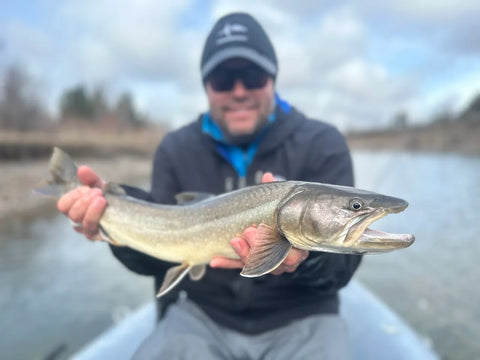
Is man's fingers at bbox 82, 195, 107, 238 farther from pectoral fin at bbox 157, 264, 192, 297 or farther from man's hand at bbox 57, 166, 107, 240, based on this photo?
pectoral fin at bbox 157, 264, 192, 297

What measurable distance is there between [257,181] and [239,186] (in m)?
0.17

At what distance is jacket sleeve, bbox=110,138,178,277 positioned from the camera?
9.87ft

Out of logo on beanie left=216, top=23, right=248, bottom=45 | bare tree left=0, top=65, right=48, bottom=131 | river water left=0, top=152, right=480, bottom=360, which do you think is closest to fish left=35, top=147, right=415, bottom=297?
logo on beanie left=216, top=23, right=248, bottom=45

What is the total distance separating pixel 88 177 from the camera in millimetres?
3010

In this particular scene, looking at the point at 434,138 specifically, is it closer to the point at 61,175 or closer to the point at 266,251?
the point at 61,175

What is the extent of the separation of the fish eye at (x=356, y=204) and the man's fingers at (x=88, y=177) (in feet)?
6.86

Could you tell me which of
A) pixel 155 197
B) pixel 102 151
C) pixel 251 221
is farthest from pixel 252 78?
pixel 102 151

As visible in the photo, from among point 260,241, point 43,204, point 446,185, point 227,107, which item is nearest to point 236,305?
point 260,241

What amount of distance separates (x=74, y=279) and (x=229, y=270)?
219 inches

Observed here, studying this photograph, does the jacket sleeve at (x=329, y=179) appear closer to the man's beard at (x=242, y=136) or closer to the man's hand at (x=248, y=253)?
the man's hand at (x=248, y=253)

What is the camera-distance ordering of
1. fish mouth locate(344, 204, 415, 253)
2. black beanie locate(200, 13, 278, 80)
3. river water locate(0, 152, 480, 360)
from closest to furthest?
fish mouth locate(344, 204, 415, 253)
black beanie locate(200, 13, 278, 80)
river water locate(0, 152, 480, 360)

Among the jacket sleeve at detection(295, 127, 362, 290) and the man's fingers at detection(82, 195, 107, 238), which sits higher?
the jacket sleeve at detection(295, 127, 362, 290)

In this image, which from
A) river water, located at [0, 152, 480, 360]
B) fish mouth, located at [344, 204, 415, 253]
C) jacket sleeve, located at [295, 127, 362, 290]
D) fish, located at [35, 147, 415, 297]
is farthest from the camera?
river water, located at [0, 152, 480, 360]

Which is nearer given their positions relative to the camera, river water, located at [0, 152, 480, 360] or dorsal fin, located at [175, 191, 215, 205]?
dorsal fin, located at [175, 191, 215, 205]
